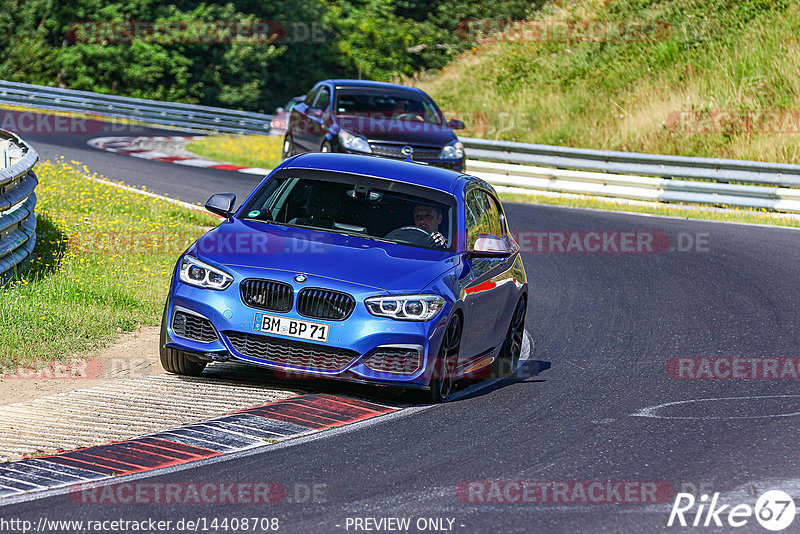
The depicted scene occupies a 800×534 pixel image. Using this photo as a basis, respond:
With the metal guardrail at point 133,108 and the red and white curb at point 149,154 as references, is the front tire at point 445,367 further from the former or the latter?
the metal guardrail at point 133,108

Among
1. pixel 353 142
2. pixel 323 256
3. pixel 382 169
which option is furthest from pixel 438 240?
pixel 353 142

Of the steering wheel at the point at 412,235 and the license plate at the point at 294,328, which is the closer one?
the license plate at the point at 294,328

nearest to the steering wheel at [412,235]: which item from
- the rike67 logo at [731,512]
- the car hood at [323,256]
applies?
the car hood at [323,256]

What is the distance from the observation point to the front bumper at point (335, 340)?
7965 millimetres

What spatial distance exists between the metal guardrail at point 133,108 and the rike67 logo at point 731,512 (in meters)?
34.9

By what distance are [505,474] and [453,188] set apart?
138 inches

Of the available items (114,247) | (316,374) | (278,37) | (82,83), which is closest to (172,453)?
(316,374)

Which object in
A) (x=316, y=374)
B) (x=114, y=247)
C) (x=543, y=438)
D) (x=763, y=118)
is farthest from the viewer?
(x=763, y=118)

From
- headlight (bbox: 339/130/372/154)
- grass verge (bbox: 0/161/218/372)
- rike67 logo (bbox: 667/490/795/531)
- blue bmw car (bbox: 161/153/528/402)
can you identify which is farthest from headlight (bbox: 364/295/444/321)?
headlight (bbox: 339/130/372/154)

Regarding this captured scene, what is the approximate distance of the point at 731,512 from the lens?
5941 millimetres

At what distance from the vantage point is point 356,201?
936cm

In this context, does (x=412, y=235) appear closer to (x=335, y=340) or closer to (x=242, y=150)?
(x=335, y=340)

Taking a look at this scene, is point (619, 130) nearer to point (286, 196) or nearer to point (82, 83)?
point (286, 196)

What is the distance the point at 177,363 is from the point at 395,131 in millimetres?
11541
